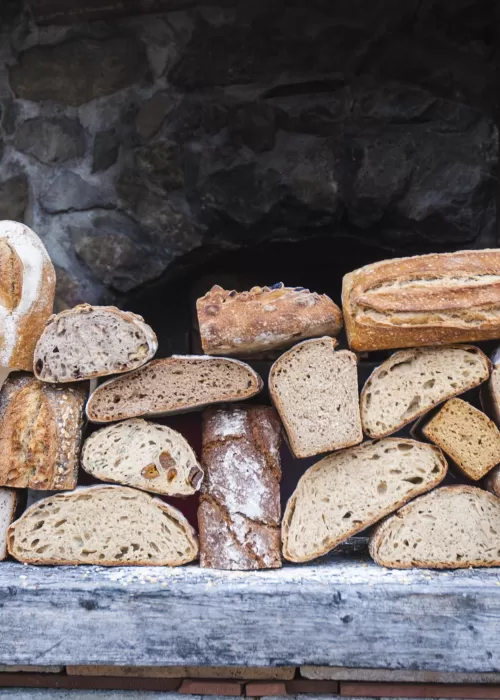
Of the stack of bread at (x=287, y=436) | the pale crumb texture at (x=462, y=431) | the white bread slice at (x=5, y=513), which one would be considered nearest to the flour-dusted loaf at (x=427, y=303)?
the stack of bread at (x=287, y=436)

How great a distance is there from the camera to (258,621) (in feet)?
4.79

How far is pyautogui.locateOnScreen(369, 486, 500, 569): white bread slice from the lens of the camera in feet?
5.28

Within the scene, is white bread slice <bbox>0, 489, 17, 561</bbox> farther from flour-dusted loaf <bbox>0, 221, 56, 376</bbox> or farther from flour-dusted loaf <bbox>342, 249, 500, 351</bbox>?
flour-dusted loaf <bbox>342, 249, 500, 351</bbox>

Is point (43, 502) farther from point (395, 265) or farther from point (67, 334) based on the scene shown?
point (395, 265)

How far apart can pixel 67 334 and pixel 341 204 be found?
116 cm

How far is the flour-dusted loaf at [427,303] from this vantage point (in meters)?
1.59

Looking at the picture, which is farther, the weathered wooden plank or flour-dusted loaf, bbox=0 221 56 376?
flour-dusted loaf, bbox=0 221 56 376

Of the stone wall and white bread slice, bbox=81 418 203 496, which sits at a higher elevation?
the stone wall

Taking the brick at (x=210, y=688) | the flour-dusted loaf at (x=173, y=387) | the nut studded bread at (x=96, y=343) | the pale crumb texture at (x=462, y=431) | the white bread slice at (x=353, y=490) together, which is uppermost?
the nut studded bread at (x=96, y=343)

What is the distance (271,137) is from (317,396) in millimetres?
1161

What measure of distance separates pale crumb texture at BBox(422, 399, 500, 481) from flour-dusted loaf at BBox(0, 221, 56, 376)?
99cm

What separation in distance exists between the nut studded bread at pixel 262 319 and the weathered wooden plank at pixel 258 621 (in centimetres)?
53

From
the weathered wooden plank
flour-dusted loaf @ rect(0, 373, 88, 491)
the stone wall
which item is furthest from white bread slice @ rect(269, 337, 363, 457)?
the stone wall

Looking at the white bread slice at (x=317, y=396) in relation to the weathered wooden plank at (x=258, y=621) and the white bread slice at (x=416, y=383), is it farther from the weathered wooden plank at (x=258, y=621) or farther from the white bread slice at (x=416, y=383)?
the weathered wooden plank at (x=258, y=621)
